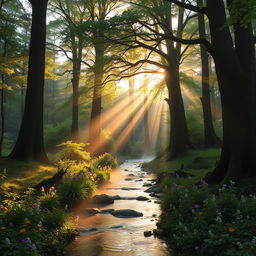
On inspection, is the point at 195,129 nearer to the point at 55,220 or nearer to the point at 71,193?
the point at 71,193

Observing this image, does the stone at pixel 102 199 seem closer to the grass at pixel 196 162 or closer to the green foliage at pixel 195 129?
the grass at pixel 196 162

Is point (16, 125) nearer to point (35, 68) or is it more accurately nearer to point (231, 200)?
point (35, 68)

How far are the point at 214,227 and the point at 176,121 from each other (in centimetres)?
1364

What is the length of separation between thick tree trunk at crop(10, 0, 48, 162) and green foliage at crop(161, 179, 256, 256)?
7864 mm

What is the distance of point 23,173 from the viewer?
33.3 ft

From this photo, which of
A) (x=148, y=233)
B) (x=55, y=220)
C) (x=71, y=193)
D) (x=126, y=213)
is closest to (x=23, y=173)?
(x=71, y=193)

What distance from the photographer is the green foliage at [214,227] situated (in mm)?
4020

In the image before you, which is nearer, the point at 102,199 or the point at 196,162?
the point at 102,199

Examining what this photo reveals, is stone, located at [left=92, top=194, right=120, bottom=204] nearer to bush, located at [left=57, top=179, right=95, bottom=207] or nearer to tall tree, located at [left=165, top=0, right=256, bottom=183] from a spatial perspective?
bush, located at [left=57, top=179, right=95, bottom=207]

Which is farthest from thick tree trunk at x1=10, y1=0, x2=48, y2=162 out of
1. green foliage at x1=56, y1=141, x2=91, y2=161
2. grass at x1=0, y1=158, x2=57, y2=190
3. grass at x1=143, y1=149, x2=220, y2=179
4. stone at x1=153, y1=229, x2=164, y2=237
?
stone at x1=153, y1=229, x2=164, y2=237

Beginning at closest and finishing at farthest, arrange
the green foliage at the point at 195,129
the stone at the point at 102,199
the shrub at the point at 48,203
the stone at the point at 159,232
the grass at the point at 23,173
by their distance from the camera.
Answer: the stone at the point at 159,232
the shrub at the point at 48,203
the grass at the point at 23,173
the stone at the point at 102,199
the green foliage at the point at 195,129

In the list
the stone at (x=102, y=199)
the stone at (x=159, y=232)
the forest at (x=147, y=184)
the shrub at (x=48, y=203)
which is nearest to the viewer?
the forest at (x=147, y=184)

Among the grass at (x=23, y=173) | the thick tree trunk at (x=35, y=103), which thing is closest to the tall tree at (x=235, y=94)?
the grass at (x=23, y=173)

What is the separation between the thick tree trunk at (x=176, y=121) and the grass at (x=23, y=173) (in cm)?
815
